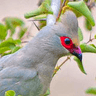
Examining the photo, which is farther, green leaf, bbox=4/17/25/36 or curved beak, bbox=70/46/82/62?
green leaf, bbox=4/17/25/36

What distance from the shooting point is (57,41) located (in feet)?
4.47

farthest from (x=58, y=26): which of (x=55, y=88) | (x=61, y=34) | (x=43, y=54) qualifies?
(x=55, y=88)

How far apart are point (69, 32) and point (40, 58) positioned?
0.18 meters

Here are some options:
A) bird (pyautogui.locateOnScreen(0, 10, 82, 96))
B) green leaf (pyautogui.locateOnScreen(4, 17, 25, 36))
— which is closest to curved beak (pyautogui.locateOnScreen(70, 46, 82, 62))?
bird (pyautogui.locateOnScreen(0, 10, 82, 96))

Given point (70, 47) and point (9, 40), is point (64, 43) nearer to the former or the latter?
point (70, 47)

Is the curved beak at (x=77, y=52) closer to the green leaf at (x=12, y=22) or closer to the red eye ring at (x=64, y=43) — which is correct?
the red eye ring at (x=64, y=43)

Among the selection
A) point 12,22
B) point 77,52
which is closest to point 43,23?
point 12,22

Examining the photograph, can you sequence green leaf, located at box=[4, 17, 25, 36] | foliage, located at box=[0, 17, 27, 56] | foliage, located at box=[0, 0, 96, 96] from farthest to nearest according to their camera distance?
green leaf, located at box=[4, 17, 25, 36] < foliage, located at box=[0, 17, 27, 56] < foliage, located at box=[0, 0, 96, 96]

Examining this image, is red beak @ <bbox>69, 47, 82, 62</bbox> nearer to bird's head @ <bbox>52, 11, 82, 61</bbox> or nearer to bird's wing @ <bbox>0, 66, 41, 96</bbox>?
bird's head @ <bbox>52, 11, 82, 61</bbox>

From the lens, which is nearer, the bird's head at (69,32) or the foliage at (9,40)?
the bird's head at (69,32)

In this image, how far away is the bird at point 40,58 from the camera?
4.37 feet

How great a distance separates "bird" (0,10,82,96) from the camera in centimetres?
133

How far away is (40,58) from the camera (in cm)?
140

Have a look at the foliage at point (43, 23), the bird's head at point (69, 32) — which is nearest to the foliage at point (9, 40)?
the foliage at point (43, 23)
